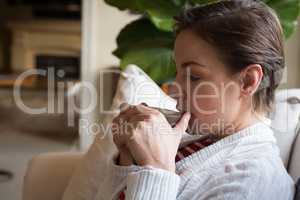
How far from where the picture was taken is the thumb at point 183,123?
91 cm

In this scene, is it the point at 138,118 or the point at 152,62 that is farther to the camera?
the point at 152,62

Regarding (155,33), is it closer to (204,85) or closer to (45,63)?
(204,85)

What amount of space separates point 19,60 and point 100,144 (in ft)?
5.82

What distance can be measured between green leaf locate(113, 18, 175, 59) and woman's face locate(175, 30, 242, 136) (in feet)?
2.23

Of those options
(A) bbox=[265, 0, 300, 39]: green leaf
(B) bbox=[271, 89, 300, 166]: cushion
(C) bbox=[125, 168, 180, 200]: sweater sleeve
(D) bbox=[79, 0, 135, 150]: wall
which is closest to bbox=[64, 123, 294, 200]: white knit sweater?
(C) bbox=[125, 168, 180, 200]: sweater sleeve

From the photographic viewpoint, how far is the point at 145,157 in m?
0.86

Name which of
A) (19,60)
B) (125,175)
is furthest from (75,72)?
(125,175)

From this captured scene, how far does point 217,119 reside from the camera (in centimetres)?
92

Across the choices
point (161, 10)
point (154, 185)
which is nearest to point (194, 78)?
point (154, 185)

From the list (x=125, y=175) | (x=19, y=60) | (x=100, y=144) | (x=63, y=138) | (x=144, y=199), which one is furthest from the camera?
(x=19, y=60)

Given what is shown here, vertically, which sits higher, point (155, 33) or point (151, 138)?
point (155, 33)

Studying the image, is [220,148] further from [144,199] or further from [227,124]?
[144,199]

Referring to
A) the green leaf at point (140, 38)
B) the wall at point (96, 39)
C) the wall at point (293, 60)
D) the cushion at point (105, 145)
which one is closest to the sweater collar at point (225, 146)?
the cushion at point (105, 145)

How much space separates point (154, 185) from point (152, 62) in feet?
2.67
